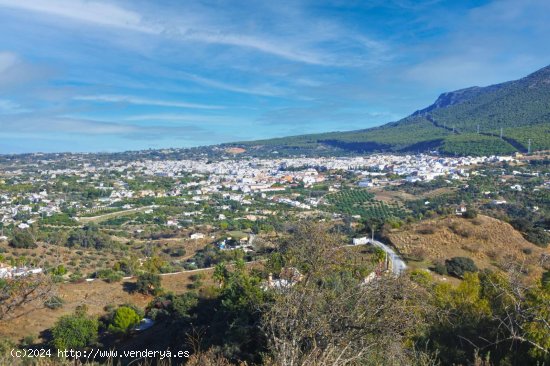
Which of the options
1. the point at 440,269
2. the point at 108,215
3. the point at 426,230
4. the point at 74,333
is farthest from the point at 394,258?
the point at 108,215

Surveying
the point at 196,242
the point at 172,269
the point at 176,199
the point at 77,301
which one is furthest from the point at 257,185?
the point at 77,301

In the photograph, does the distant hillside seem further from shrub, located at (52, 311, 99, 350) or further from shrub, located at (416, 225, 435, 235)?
shrub, located at (52, 311, 99, 350)

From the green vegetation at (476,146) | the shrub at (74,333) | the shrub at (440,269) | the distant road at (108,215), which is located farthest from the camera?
the green vegetation at (476,146)

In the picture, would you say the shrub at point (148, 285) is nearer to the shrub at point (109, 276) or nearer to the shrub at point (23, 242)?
the shrub at point (109, 276)

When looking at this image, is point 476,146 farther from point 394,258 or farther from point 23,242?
point 23,242

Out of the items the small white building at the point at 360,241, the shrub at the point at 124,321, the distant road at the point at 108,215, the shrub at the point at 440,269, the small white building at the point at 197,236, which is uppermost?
the shrub at the point at 124,321

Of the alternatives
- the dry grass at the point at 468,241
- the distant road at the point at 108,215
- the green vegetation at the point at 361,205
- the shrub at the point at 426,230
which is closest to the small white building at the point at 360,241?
the dry grass at the point at 468,241

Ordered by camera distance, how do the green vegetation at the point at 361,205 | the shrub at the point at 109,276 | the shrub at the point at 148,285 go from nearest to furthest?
the shrub at the point at 148,285 < the shrub at the point at 109,276 < the green vegetation at the point at 361,205

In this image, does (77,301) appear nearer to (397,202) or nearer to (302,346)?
(302,346)
